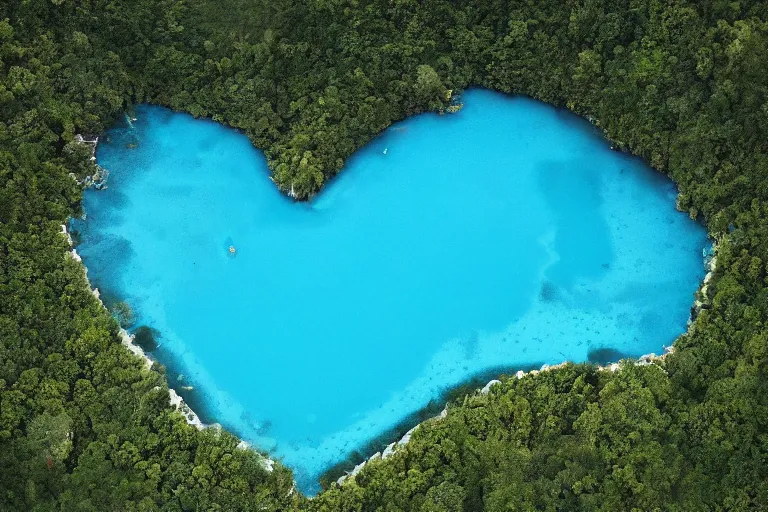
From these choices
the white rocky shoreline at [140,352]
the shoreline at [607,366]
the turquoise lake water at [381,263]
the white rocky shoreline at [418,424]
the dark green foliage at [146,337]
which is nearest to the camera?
the shoreline at [607,366]

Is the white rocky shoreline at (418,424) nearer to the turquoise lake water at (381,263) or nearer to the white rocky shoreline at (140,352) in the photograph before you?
the white rocky shoreline at (140,352)

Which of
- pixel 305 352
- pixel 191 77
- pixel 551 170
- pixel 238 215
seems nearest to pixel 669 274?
pixel 551 170

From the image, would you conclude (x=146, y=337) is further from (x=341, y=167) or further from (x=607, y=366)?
(x=607, y=366)

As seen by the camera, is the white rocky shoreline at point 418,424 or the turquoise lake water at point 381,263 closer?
the white rocky shoreline at point 418,424

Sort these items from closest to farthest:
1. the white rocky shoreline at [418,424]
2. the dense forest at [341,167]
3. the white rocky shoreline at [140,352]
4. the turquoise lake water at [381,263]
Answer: the dense forest at [341,167], the white rocky shoreline at [418,424], the white rocky shoreline at [140,352], the turquoise lake water at [381,263]

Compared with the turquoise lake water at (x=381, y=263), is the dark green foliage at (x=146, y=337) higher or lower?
lower

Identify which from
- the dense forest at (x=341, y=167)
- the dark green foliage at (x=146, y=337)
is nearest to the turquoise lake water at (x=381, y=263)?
the dark green foliage at (x=146, y=337)

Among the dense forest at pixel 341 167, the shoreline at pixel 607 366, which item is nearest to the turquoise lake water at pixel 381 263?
the shoreline at pixel 607 366

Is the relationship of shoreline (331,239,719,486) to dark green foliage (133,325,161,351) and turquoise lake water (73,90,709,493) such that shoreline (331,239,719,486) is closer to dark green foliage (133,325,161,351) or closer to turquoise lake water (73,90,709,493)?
turquoise lake water (73,90,709,493)
